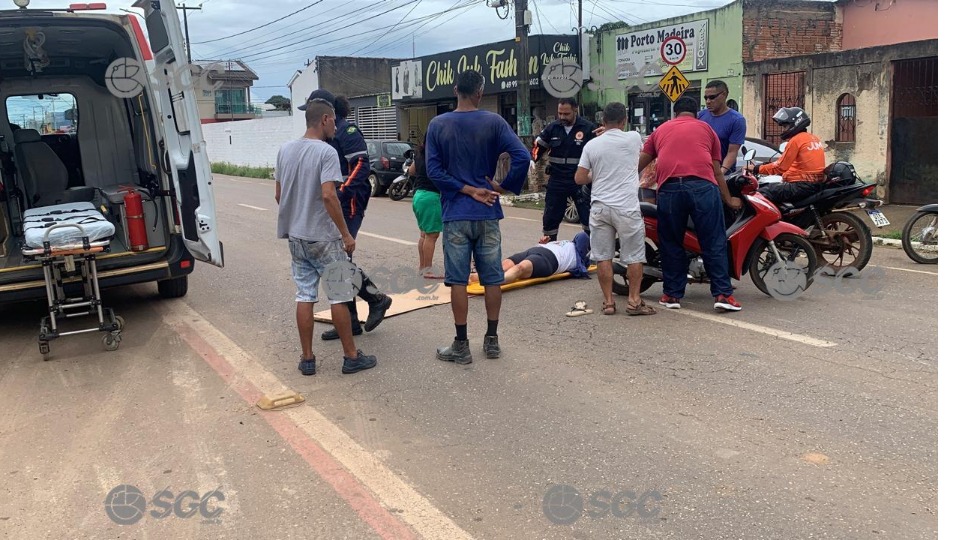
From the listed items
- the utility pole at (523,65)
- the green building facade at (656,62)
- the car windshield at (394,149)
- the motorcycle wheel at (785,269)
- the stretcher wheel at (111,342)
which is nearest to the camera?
the stretcher wheel at (111,342)

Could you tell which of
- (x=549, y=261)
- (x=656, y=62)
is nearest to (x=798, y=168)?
(x=549, y=261)

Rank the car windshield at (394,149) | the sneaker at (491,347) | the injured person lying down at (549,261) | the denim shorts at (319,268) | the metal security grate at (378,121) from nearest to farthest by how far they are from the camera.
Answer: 1. the denim shorts at (319,268)
2. the sneaker at (491,347)
3. the injured person lying down at (549,261)
4. the car windshield at (394,149)
5. the metal security grate at (378,121)

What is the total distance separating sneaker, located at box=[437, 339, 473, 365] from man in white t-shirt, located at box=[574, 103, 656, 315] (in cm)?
170

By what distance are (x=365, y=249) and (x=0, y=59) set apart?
481cm

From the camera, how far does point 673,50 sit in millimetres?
19094

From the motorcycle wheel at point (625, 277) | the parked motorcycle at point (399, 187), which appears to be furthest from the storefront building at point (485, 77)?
the motorcycle wheel at point (625, 277)

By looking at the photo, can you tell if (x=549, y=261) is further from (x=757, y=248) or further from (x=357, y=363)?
(x=357, y=363)

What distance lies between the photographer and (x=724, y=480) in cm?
368

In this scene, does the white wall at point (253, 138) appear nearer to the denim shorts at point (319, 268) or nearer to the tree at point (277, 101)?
the tree at point (277, 101)

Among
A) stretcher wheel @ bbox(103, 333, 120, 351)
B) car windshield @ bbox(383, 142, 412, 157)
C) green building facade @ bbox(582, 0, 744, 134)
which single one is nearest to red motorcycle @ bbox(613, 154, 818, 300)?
stretcher wheel @ bbox(103, 333, 120, 351)

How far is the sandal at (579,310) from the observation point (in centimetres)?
687

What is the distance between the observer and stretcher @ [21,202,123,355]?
6.11m

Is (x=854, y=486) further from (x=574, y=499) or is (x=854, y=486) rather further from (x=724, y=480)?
(x=574, y=499)

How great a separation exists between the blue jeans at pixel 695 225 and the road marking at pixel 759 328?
8.7 inches
